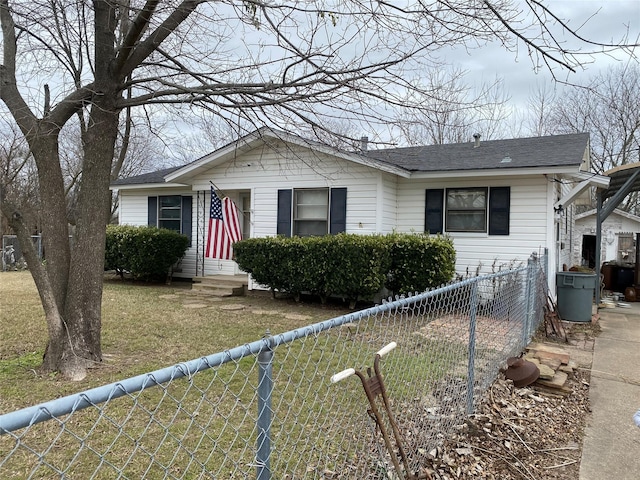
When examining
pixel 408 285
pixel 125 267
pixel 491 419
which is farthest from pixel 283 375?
pixel 125 267

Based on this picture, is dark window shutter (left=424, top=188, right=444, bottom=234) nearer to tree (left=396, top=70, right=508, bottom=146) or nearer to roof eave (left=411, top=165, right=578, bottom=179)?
roof eave (left=411, top=165, right=578, bottom=179)

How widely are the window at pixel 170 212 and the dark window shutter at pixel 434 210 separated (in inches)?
284

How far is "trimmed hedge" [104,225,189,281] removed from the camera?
1162cm

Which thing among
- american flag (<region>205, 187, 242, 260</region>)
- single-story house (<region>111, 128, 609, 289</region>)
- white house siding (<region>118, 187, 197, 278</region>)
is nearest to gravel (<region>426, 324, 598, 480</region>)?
single-story house (<region>111, 128, 609, 289</region>)

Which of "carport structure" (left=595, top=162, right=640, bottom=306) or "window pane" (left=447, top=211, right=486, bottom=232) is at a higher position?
"carport structure" (left=595, top=162, right=640, bottom=306)

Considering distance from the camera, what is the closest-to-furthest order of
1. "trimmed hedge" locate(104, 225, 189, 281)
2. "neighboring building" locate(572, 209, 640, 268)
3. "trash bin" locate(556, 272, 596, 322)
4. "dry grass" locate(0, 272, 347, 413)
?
"dry grass" locate(0, 272, 347, 413)
"trash bin" locate(556, 272, 596, 322)
"trimmed hedge" locate(104, 225, 189, 281)
"neighboring building" locate(572, 209, 640, 268)

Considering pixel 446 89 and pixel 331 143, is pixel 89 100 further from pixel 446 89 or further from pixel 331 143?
pixel 446 89

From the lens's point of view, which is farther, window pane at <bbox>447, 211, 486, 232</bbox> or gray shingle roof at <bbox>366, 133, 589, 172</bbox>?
window pane at <bbox>447, 211, 486, 232</bbox>

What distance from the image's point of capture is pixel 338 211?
1011cm

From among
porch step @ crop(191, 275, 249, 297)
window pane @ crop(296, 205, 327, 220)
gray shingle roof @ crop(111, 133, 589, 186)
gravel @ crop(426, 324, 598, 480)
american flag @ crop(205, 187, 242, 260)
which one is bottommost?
gravel @ crop(426, 324, 598, 480)

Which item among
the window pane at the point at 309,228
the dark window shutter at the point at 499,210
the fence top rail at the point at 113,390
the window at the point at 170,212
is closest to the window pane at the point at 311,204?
the window pane at the point at 309,228

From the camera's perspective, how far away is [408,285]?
8523 mm

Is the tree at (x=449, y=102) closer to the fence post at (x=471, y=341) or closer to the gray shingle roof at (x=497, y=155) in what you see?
the fence post at (x=471, y=341)

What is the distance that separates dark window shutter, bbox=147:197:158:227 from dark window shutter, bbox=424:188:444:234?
323 inches
